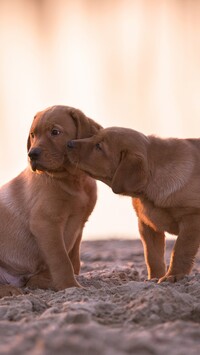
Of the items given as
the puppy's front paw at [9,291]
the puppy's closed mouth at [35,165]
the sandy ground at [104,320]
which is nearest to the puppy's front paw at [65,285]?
the sandy ground at [104,320]

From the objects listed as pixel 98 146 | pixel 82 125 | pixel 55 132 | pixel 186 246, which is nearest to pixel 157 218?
pixel 186 246

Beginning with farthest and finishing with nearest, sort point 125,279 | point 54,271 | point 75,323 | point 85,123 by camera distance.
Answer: point 125,279
point 85,123
point 54,271
point 75,323

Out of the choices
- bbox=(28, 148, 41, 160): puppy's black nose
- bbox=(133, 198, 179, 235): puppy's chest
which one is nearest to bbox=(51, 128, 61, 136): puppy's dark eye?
bbox=(28, 148, 41, 160): puppy's black nose

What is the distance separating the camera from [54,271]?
6246mm

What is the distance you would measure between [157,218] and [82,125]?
1161mm

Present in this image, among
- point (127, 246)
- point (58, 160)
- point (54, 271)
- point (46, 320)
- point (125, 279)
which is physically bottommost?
point (127, 246)

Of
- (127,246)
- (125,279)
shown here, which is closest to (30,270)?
(125,279)

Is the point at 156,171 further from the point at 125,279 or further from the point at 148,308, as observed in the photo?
the point at 148,308

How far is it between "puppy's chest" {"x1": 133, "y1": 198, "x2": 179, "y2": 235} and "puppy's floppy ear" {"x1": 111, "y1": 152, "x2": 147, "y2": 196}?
12.6 inches

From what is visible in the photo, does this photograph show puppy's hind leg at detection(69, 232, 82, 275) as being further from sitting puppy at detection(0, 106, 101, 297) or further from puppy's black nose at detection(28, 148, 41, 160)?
puppy's black nose at detection(28, 148, 41, 160)

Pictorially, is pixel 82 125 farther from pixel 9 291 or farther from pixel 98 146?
pixel 9 291

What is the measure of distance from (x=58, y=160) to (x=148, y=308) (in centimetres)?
217

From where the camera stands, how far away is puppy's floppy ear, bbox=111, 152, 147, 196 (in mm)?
6281

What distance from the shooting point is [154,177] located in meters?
6.48
